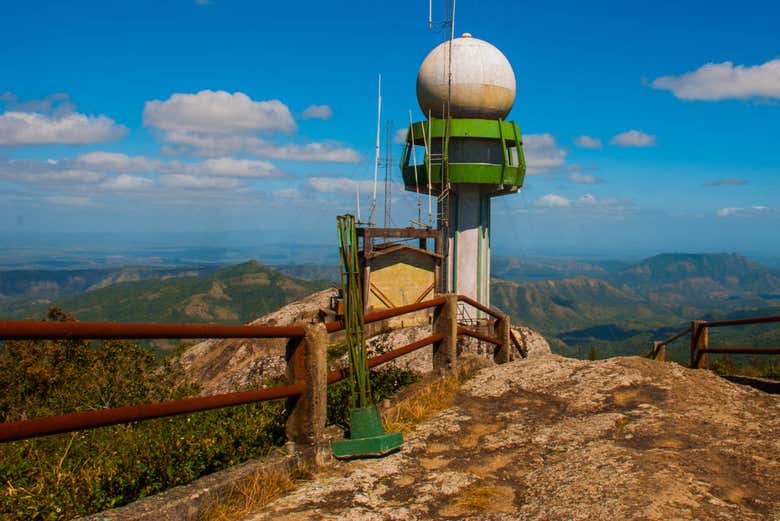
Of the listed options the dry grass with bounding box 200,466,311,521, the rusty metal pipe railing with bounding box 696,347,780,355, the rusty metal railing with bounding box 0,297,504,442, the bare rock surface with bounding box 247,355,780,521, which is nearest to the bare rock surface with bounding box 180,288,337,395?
the rusty metal pipe railing with bounding box 696,347,780,355

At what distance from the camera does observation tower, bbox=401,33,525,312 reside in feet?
98.7

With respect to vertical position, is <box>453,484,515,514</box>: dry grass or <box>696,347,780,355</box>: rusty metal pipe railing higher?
<box>696,347,780,355</box>: rusty metal pipe railing

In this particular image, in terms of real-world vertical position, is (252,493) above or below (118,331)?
below

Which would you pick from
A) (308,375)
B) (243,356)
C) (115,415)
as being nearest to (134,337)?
(115,415)

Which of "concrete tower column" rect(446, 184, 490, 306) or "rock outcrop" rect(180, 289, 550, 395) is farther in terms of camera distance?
"concrete tower column" rect(446, 184, 490, 306)

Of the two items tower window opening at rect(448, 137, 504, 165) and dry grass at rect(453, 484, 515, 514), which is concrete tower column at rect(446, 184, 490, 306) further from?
dry grass at rect(453, 484, 515, 514)

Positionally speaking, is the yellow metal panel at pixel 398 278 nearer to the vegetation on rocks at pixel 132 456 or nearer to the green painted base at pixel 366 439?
the vegetation on rocks at pixel 132 456

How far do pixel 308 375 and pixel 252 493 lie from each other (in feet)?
4.11

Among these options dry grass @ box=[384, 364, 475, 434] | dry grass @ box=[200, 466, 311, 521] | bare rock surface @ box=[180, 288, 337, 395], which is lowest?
bare rock surface @ box=[180, 288, 337, 395]

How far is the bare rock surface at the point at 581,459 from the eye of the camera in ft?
16.4

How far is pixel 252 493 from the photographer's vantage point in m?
5.30

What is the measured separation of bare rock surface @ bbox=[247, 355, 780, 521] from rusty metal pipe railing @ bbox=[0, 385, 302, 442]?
88 cm

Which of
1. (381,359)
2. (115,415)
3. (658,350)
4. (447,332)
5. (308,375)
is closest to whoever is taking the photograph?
(115,415)

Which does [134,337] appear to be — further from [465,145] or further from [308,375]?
[465,145]
